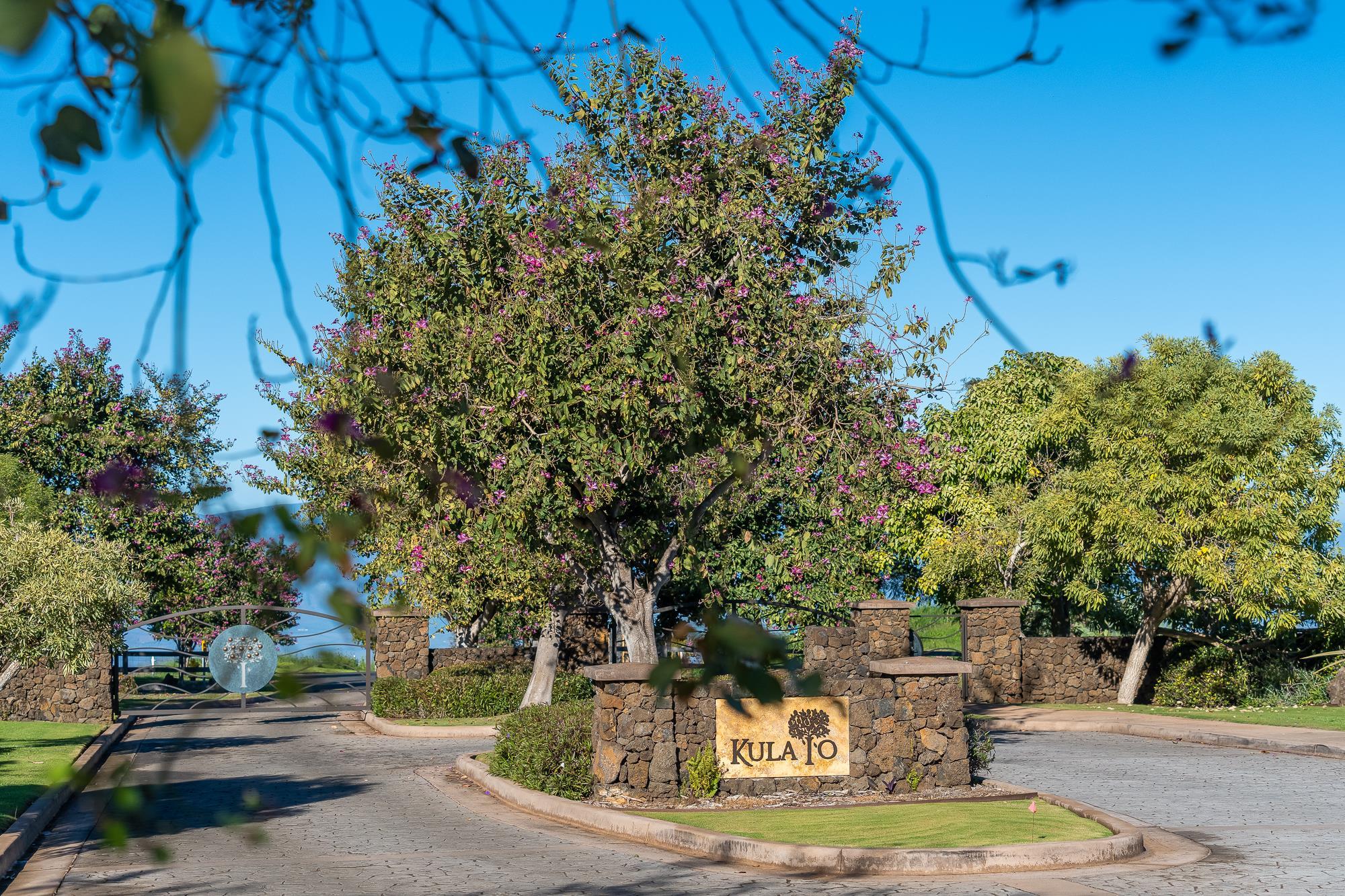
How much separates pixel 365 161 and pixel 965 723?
10311mm

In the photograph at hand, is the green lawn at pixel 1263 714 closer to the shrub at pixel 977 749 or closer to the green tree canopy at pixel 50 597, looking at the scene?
the shrub at pixel 977 749

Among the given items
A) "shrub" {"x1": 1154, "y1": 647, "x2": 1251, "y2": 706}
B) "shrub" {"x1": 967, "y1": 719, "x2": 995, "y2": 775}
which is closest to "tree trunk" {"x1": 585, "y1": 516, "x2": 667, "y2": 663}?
"shrub" {"x1": 967, "y1": 719, "x2": 995, "y2": 775}

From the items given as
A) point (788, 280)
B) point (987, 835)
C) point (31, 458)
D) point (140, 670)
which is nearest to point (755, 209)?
point (788, 280)

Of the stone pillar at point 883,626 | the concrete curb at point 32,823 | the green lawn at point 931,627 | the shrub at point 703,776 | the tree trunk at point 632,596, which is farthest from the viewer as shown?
the green lawn at point 931,627

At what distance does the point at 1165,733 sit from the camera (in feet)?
69.1

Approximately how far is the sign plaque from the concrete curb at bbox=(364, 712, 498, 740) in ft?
33.5

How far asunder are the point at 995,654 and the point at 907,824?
16214mm

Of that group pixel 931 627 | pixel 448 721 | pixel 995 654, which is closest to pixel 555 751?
pixel 448 721

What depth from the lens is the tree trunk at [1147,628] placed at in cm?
2608

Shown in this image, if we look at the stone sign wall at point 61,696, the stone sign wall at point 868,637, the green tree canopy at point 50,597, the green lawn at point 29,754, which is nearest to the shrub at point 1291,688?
the stone sign wall at point 868,637

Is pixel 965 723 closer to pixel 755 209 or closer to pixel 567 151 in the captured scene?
pixel 755 209

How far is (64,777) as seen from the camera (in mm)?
1962

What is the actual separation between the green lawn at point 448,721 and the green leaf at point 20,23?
24.5m

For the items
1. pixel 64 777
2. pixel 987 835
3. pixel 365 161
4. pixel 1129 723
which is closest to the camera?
pixel 64 777
